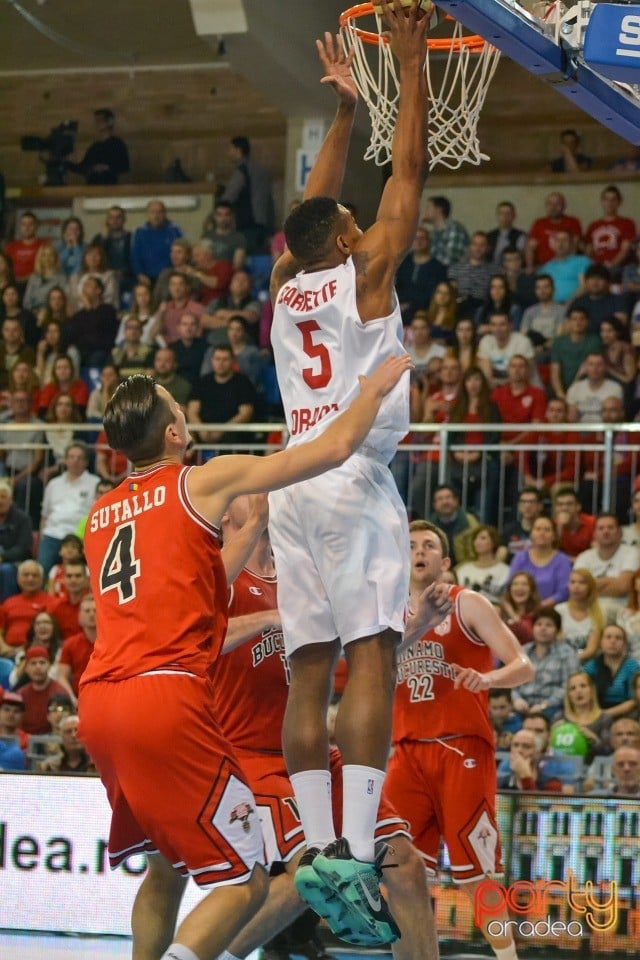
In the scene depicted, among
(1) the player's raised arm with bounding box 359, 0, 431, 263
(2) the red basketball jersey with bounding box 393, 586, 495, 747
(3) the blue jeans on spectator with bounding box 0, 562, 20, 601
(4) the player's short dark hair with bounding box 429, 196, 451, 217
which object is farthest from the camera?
(4) the player's short dark hair with bounding box 429, 196, 451, 217

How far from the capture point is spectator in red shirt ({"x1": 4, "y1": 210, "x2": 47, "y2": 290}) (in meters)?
17.7

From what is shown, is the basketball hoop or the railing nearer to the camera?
the basketball hoop

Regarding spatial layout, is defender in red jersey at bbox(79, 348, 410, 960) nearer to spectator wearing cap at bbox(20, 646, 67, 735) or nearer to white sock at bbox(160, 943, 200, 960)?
white sock at bbox(160, 943, 200, 960)

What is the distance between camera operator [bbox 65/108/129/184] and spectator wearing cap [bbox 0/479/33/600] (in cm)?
639

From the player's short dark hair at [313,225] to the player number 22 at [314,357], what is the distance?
0.27 m

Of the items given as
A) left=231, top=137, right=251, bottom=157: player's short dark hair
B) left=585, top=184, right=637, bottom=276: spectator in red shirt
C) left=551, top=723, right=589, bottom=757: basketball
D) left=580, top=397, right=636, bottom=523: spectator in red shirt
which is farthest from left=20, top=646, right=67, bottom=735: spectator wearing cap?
left=231, top=137, right=251, bottom=157: player's short dark hair

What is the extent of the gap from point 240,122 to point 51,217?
8.76ft

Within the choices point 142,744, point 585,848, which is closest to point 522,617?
point 585,848

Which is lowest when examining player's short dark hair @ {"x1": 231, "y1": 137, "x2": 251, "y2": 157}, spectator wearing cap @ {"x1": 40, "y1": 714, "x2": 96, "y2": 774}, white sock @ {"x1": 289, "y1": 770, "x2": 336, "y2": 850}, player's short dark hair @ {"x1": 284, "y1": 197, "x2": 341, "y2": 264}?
spectator wearing cap @ {"x1": 40, "y1": 714, "x2": 96, "y2": 774}

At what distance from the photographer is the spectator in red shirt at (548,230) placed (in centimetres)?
1524

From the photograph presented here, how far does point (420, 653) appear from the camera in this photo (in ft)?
26.3

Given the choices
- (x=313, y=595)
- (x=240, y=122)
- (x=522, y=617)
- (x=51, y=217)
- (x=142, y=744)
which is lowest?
(x=522, y=617)

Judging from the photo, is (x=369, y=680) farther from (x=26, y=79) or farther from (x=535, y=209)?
(x=26, y=79)

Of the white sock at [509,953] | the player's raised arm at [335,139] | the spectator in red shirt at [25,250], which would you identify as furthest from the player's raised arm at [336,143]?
the spectator in red shirt at [25,250]
